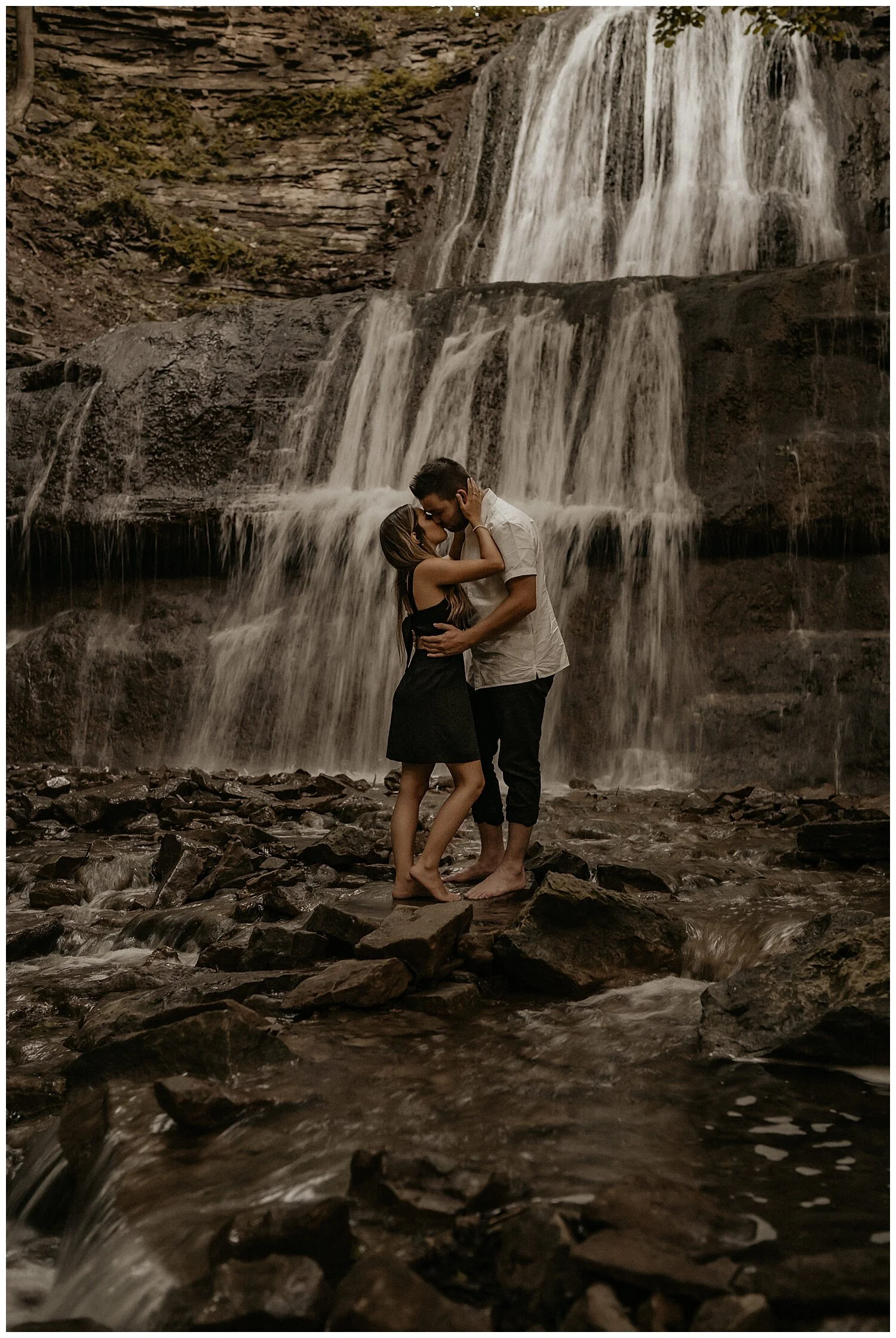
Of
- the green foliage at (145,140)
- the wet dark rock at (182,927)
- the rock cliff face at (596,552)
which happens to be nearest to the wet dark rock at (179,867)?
the wet dark rock at (182,927)

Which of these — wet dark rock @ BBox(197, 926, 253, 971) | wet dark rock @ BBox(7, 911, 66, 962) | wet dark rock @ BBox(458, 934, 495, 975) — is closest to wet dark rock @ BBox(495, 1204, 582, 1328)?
wet dark rock @ BBox(458, 934, 495, 975)

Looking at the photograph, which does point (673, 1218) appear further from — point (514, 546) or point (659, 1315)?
point (514, 546)

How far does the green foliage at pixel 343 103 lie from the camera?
62.6 feet

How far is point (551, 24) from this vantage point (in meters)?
17.9

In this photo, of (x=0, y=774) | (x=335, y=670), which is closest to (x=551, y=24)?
(x=335, y=670)

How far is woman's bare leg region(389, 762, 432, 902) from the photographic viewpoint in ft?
14.9

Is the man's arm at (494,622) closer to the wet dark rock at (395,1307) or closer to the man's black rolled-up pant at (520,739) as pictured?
the man's black rolled-up pant at (520,739)

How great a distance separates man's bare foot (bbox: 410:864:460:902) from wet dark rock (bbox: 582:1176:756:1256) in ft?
7.34

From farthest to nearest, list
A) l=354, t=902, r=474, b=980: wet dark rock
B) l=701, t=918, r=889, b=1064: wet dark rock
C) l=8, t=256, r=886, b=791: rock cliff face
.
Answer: l=8, t=256, r=886, b=791: rock cliff face < l=354, t=902, r=474, b=980: wet dark rock < l=701, t=918, r=889, b=1064: wet dark rock

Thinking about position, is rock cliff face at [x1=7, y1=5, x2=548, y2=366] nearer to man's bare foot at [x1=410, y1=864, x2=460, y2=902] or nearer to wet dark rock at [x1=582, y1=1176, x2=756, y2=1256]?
man's bare foot at [x1=410, y1=864, x2=460, y2=902]

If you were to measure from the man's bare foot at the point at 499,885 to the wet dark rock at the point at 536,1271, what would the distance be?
97.5 inches

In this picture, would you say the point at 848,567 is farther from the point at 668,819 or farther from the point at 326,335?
the point at 326,335

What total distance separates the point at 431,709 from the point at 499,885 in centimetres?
81

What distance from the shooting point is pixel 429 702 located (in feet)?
14.8
